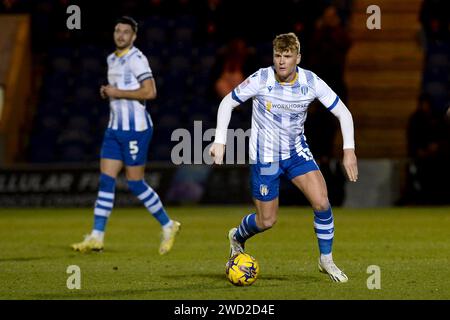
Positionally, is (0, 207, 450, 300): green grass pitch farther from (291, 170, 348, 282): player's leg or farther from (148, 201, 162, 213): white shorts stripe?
(148, 201, 162, 213): white shorts stripe

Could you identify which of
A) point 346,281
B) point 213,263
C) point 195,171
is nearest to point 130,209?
point 195,171

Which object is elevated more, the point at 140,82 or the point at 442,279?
the point at 140,82

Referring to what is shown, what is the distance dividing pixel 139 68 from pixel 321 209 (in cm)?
323

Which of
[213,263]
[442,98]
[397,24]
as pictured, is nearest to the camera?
[213,263]

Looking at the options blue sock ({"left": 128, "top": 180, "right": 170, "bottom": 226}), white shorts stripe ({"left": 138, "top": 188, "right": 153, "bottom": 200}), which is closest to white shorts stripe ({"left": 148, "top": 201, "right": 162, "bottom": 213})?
Result: blue sock ({"left": 128, "top": 180, "right": 170, "bottom": 226})

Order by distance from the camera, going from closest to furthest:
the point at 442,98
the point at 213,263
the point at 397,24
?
the point at 213,263, the point at 442,98, the point at 397,24

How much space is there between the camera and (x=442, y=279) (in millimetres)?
8266

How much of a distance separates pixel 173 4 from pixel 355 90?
12.8 feet

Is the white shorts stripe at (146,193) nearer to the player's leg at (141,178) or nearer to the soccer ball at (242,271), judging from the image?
the player's leg at (141,178)

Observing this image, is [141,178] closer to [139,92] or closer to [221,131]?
[139,92]

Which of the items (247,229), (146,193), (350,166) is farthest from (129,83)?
(350,166)

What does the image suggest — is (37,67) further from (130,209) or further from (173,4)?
(130,209)

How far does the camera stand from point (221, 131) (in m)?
8.05

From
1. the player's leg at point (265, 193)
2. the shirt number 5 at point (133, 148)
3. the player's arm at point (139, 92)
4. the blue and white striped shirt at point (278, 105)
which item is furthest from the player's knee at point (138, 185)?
the blue and white striped shirt at point (278, 105)
